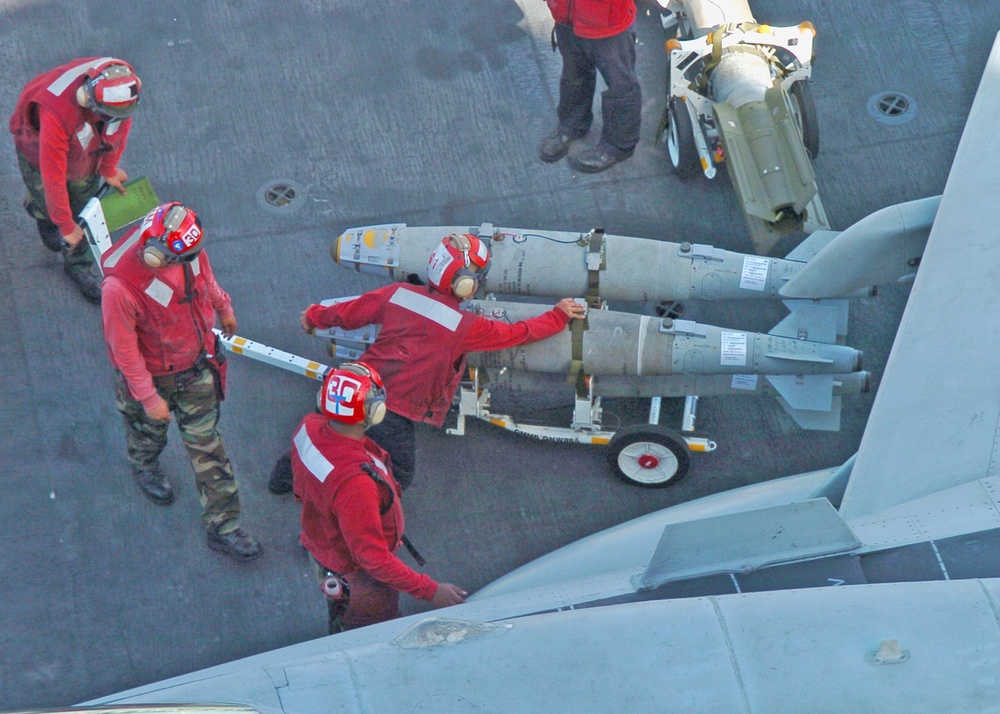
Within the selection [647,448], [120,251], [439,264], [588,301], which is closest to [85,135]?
[120,251]

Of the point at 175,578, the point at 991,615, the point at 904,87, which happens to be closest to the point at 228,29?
the point at 175,578

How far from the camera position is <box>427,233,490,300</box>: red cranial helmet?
6.41m

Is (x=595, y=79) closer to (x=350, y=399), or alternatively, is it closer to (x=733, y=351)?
(x=733, y=351)

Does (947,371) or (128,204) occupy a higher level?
(947,371)

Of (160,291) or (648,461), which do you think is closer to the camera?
(160,291)

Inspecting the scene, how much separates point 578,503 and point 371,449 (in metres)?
2.14

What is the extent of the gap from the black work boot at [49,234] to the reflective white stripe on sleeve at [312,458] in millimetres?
4007

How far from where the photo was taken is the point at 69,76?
23.5 ft

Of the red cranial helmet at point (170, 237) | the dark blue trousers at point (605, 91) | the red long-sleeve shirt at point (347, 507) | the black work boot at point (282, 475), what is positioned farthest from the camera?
the dark blue trousers at point (605, 91)

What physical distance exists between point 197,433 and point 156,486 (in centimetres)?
100

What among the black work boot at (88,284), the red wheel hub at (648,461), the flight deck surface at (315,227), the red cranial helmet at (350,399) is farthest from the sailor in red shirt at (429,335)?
the black work boot at (88,284)

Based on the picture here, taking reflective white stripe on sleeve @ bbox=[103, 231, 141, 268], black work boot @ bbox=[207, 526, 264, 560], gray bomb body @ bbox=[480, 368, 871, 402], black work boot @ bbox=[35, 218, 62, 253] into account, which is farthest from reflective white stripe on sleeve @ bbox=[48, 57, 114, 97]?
gray bomb body @ bbox=[480, 368, 871, 402]

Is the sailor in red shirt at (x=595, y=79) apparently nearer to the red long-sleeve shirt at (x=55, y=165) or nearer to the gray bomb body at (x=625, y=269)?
the gray bomb body at (x=625, y=269)

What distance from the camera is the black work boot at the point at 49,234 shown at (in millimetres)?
8258
